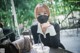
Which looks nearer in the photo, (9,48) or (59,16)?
(59,16)

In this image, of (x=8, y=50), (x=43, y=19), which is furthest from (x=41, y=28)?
(x=8, y=50)

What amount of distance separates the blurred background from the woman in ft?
0.13

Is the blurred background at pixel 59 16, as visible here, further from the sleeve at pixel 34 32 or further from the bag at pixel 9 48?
the bag at pixel 9 48

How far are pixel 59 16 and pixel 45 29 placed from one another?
19 centimetres

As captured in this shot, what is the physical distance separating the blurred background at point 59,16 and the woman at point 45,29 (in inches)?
1.5

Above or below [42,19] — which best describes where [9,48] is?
below

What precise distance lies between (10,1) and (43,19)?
0.40m

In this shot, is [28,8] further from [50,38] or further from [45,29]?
[50,38]

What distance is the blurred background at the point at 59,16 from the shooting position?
1495 mm

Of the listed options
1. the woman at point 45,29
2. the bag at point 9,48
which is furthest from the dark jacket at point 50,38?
the bag at point 9,48

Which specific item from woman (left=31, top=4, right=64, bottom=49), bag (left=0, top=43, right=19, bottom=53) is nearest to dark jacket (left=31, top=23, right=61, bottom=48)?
woman (left=31, top=4, right=64, bottom=49)

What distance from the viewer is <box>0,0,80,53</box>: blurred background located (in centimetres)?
150

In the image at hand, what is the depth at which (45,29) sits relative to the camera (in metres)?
1.55

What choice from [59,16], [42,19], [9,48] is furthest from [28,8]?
[9,48]
